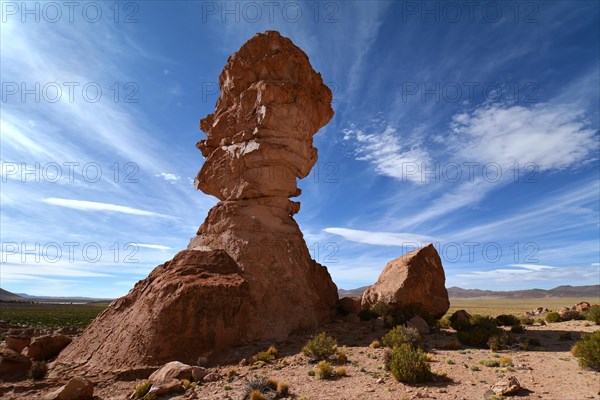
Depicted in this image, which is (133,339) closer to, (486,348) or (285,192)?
(285,192)

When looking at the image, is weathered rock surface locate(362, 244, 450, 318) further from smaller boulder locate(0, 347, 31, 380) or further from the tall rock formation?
smaller boulder locate(0, 347, 31, 380)

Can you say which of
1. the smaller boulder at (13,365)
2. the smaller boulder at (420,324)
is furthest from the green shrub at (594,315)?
the smaller boulder at (13,365)

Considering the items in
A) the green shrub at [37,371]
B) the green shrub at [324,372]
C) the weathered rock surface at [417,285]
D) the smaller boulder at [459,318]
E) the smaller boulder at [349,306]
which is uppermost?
the weathered rock surface at [417,285]

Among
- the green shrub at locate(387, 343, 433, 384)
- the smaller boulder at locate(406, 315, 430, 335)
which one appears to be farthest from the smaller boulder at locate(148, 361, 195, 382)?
the smaller boulder at locate(406, 315, 430, 335)

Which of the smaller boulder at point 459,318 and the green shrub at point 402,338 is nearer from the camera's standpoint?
the green shrub at point 402,338

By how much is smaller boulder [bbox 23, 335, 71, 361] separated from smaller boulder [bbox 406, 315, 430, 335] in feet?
51.4

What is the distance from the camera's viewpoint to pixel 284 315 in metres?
16.3

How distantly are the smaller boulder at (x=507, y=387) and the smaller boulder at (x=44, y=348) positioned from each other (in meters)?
17.2

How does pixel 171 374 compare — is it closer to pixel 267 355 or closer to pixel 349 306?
pixel 267 355

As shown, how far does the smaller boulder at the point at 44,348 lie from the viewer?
15.5 meters

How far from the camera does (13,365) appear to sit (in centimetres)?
1364

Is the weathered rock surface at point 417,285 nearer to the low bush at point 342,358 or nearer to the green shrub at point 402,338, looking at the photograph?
the green shrub at point 402,338

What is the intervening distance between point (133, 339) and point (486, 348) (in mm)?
13524

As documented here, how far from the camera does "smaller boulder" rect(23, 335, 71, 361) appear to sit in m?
15.5
